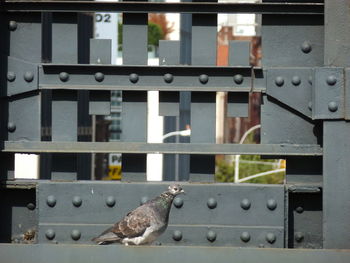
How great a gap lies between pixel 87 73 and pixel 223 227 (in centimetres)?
136

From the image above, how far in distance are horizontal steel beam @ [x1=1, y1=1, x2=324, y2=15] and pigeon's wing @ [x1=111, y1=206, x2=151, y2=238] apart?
4.39 ft

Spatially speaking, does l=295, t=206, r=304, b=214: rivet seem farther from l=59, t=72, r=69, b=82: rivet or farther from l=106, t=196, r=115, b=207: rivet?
l=59, t=72, r=69, b=82: rivet

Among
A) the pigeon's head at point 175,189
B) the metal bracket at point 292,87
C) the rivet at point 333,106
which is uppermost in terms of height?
the metal bracket at point 292,87

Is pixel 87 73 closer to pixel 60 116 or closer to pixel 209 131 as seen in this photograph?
pixel 60 116

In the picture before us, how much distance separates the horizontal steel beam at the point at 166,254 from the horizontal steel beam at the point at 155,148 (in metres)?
0.88

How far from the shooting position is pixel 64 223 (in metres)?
6.12

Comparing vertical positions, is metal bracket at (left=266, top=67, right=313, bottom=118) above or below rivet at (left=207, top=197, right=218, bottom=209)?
above

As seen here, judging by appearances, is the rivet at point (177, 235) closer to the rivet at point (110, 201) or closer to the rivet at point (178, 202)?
the rivet at point (178, 202)

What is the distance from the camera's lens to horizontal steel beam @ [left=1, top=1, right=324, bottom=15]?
20.2 ft

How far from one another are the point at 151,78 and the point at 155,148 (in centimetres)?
48

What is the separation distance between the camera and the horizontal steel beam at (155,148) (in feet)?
19.8

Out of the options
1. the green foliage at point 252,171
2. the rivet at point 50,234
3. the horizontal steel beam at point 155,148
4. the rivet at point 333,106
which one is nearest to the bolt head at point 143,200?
the horizontal steel beam at point 155,148

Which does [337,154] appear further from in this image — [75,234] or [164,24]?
[164,24]

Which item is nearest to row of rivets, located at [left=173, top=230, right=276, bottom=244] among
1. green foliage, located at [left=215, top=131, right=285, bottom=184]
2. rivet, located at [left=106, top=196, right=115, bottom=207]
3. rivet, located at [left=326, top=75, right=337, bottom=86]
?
rivet, located at [left=106, top=196, right=115, bottom=207]
